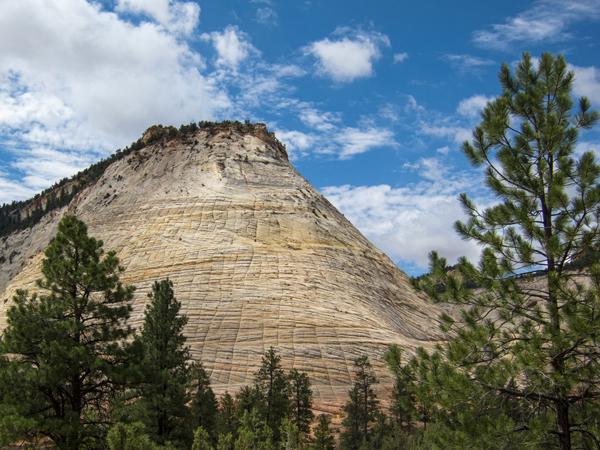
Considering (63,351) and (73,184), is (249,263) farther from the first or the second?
(73,184)

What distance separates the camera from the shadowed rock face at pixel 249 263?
3130 cm

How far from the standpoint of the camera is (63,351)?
444 inches

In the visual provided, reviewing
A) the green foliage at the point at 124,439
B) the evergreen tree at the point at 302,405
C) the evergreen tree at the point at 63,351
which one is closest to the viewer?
the green foliage at the point at 124,439

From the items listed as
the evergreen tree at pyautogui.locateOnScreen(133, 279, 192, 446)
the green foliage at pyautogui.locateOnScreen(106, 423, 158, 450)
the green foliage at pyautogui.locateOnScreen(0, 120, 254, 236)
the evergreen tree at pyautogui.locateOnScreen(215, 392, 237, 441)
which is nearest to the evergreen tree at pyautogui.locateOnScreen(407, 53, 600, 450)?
the green foliage at pyautogui.locateOnScreen(106, 423, 158, 450)

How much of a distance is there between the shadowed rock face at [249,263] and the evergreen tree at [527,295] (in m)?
21.2

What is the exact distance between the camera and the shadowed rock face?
3130 centimetres

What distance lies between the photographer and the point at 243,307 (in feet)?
112

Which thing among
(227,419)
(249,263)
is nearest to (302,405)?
(227,419)

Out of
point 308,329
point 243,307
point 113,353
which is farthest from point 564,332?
point 243,307

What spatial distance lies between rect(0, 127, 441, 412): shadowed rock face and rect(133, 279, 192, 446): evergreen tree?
10.0 m

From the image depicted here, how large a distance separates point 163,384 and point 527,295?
13489mm

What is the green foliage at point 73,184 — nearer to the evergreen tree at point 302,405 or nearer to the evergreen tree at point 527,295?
the evergreen tree at point 302,405

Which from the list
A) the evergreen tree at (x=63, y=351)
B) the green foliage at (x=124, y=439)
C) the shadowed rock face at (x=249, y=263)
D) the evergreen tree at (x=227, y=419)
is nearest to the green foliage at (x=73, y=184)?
the shadowed rock face at (x=249, y=263)

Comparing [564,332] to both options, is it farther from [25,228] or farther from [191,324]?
[25,228]
